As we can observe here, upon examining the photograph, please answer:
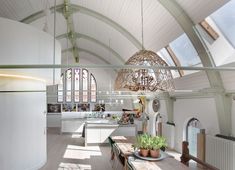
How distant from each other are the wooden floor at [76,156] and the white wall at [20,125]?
2.57 feet

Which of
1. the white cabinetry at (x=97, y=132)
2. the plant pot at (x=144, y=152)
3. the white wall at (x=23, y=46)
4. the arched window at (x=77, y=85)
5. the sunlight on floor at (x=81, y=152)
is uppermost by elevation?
the white wall at (x=23, y=46)

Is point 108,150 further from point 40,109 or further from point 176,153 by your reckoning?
point 40,109

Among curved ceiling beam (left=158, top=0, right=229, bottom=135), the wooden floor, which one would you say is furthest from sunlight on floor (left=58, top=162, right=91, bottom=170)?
curved ceiling beam (left=158, top=0, right=229, bottom=135)

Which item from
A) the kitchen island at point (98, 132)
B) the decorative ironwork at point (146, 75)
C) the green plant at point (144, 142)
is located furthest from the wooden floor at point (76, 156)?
the decorative ironwork at point (146, 75)

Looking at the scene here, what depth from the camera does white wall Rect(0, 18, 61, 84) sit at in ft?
16.3

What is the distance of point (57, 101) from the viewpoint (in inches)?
639

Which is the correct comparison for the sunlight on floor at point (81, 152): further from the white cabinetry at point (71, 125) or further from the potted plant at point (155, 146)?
the potted plant at point (155, 146)

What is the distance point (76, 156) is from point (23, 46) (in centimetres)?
434

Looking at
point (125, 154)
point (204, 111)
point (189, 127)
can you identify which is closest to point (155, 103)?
point (189, 127)

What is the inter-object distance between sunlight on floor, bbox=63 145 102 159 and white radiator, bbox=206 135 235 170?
373 cm

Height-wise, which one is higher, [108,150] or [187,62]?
[187,62]

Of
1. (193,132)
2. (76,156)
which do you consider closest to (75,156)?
(76,156)

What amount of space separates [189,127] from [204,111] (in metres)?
1.60

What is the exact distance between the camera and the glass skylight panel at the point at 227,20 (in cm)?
429
